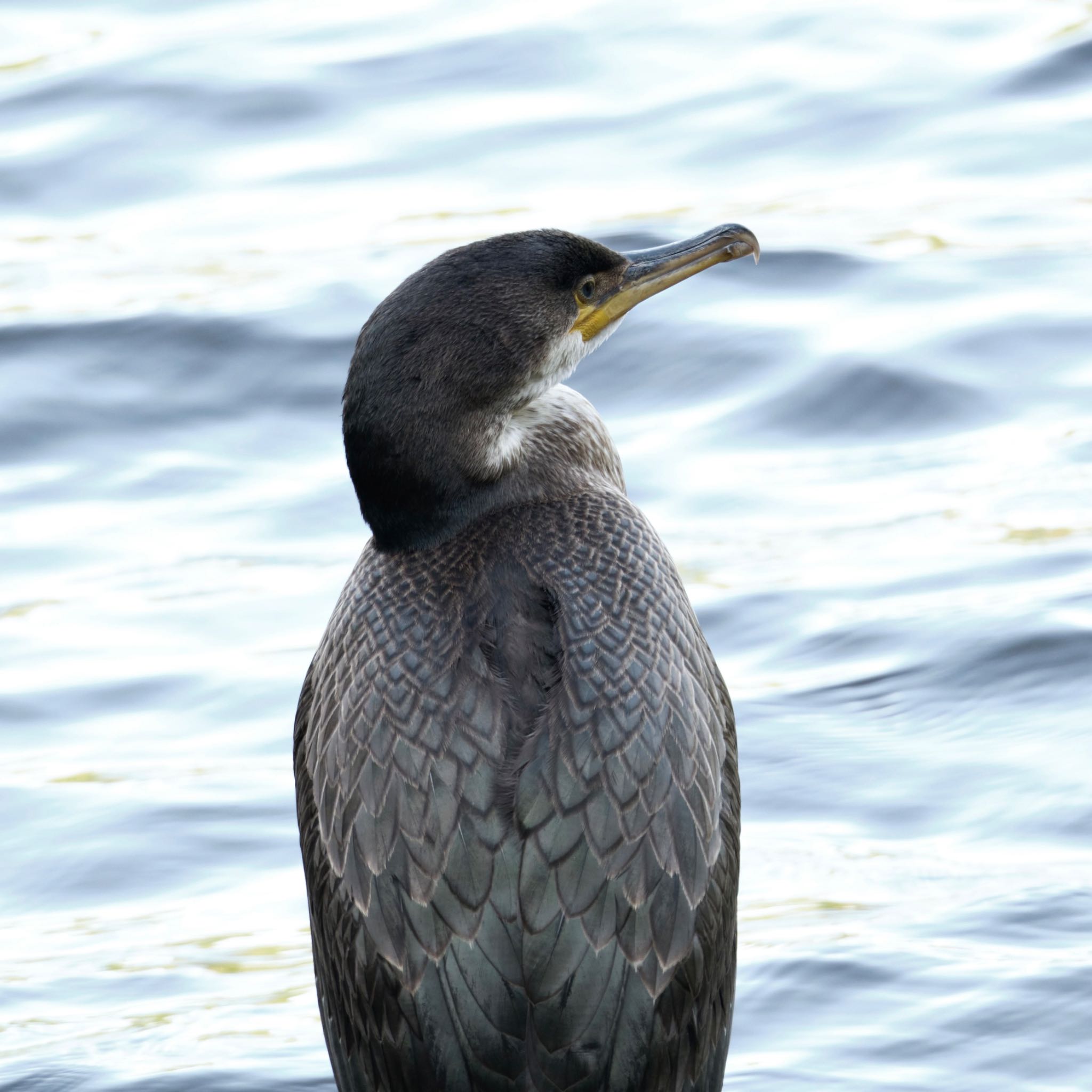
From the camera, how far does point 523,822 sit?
413 cm

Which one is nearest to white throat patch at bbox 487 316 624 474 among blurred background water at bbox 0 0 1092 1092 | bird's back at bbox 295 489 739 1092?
bird's back at bbox 295 489 739 1092

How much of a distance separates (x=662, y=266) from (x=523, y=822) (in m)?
1.49

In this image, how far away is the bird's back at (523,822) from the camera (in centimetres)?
407

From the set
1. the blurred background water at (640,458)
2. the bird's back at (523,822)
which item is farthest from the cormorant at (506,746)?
the blurred background water at (640,458)

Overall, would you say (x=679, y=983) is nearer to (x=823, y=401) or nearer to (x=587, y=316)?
(x=587, y=316)

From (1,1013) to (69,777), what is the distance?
4.49 feet

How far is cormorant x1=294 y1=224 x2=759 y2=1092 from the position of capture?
13.4 ft

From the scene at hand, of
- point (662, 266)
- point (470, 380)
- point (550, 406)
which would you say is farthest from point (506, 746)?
point (662, 266)

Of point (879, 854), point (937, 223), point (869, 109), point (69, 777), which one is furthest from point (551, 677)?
point (869, 109)

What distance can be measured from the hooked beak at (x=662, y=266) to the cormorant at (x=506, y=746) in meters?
0.02

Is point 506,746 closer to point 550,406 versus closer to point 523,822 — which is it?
point 523,822

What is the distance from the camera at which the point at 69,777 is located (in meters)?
7.43

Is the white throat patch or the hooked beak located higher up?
the hooked beak

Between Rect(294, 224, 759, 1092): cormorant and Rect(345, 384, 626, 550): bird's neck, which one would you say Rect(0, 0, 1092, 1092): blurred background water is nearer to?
Rect(294, 224, 759, 1092): cormorant
